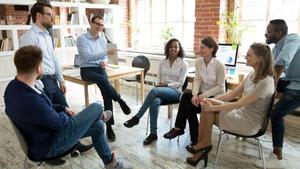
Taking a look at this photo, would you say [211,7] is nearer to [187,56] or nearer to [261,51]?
[187,56]

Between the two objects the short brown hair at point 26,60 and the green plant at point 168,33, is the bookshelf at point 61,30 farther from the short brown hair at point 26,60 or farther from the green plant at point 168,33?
the short brown hair at point 26,60

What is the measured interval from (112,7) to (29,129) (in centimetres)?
450

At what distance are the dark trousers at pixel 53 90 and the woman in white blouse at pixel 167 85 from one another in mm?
794

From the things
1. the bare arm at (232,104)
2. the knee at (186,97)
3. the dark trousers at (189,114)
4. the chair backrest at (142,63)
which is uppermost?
the chair backrest at (142,63)

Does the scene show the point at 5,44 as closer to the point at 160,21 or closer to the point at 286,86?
the point at 160,21

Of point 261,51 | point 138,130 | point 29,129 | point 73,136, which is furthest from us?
point 138,130

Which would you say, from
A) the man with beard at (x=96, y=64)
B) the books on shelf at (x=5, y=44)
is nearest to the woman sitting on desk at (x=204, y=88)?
the man with beard at (x=96, y=64)

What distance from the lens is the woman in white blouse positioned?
9.98 ft

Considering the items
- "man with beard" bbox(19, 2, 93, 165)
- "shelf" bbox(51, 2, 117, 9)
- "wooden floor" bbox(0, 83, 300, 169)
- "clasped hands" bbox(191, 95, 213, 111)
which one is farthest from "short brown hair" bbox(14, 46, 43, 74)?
"shelf" bbox(51, 2, 117, 9)

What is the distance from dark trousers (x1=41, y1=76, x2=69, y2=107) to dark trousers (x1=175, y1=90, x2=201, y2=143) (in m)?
1.22

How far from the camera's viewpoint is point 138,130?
3.46 meters

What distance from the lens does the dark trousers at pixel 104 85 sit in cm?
321

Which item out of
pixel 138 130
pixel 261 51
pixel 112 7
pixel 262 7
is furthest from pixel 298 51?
pixel 112 7

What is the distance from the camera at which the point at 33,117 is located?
1675 mm
